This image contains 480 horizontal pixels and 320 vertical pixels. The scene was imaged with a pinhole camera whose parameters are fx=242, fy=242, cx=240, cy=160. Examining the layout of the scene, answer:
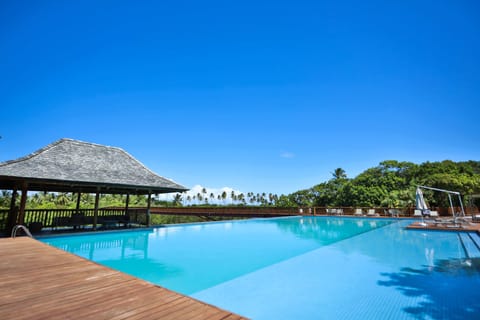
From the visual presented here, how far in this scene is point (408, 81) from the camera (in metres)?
12.4

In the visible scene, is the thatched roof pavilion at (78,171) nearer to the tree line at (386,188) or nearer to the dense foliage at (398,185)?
the tree line at (386,188)

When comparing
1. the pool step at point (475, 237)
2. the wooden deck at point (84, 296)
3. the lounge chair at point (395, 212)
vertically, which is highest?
the lounge chair at point (395, 212)

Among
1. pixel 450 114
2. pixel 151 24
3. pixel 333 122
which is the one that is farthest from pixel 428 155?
pixel 151 24

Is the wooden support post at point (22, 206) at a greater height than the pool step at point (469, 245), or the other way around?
the wooden support post at point (22, 206)

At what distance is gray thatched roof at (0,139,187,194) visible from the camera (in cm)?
927

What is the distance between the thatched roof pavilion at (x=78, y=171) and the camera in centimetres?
925

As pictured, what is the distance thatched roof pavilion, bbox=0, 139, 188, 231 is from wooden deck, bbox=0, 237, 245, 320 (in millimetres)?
6636

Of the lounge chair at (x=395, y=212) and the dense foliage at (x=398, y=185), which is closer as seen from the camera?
the lounge chair at (x=395, y=212)

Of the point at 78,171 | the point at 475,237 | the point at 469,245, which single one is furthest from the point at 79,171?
the point at 475,237

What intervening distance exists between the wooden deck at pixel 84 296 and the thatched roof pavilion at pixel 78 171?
664 centimetres

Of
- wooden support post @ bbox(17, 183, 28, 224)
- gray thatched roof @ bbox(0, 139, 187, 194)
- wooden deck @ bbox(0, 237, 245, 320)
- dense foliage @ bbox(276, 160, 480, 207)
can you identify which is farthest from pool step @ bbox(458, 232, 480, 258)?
wooden support post @ bbox(17, 183, 28, 224)

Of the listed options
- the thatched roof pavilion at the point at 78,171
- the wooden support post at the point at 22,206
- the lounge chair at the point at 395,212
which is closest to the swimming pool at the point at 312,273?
the wooden support post at the point at 22,206

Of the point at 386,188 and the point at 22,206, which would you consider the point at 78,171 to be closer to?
the point at 22,206

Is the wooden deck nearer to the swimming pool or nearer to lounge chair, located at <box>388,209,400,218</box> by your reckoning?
the swimming pool
